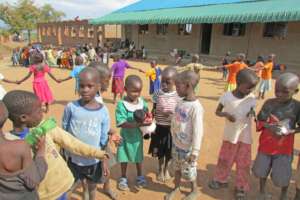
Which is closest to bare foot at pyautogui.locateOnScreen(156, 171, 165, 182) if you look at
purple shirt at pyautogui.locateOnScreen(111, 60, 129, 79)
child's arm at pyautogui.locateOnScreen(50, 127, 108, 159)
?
child's arm at pyautogui.locateOnScreen(50, 127, 108, 159)

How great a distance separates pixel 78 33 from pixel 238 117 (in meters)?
29.2

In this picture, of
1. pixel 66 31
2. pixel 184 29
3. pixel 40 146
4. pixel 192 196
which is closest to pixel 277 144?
pixel 192 196

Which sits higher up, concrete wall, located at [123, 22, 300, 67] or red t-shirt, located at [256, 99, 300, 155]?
concrete wall, located at [123, 22, 300, 67]

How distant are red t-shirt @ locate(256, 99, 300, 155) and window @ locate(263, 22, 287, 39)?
1355 centimetres

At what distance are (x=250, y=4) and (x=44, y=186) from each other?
16.6m

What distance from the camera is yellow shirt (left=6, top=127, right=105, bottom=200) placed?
81.6 inches

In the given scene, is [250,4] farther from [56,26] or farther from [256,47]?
[56,26]

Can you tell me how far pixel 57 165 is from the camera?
2.11 m

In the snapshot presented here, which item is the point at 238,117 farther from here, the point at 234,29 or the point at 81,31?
the point at 81,31

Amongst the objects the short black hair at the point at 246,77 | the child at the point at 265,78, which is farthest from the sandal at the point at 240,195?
the child at the point at 265,78

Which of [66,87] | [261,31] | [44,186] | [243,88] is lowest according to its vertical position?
[66,87]

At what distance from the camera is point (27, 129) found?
1985mm

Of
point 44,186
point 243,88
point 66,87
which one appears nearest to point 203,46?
point 66,87

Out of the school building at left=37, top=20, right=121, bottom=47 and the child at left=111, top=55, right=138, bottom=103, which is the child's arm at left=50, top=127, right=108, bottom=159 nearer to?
the child at left=111, top=55, right=138, bottom=103
